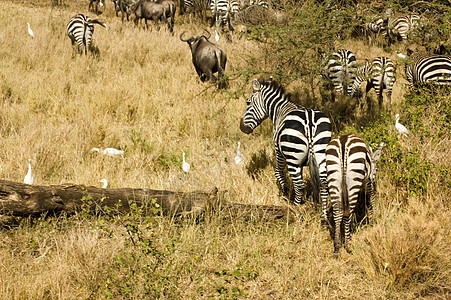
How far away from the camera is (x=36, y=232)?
4.39 m

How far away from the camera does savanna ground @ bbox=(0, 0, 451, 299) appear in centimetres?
398

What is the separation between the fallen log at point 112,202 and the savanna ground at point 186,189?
0.36ft

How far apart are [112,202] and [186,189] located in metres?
1.15

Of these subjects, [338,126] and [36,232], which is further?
[338,126]

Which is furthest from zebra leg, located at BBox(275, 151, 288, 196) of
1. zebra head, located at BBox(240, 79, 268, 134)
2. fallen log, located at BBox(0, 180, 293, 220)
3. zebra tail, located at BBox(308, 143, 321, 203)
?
zebra head, located at BBox(240, 79, 268, 134)

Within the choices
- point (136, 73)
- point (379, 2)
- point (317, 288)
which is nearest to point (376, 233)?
point (317, 288)

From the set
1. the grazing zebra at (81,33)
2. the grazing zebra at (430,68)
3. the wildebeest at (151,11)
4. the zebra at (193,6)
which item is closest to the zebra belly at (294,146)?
the grazing zebra at (430,68)

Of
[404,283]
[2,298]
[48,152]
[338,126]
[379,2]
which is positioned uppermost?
[379,2]

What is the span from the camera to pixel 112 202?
15.3ft

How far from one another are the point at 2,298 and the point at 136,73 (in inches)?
280

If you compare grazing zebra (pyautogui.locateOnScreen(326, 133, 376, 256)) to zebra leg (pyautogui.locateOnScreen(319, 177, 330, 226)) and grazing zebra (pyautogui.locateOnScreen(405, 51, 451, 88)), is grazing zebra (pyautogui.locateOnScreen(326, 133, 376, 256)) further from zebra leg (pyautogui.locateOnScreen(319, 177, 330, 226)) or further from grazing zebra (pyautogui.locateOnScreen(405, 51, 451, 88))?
grazing zebra (pyautogui.locateOnScreen(405, 51, 451, 88))

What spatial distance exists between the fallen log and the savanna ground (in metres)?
0.11

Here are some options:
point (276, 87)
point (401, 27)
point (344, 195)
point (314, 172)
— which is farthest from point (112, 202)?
point (401, 27)

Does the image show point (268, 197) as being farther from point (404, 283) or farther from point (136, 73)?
point (136, 73)
